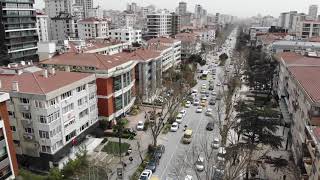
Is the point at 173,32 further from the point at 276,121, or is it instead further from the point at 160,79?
the point at 276,121

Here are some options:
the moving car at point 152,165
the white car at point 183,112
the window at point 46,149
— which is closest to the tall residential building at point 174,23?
the white car at point 183,112

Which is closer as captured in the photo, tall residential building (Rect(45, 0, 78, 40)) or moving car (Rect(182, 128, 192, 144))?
moving car (Rect(182, 128, 192, 144))

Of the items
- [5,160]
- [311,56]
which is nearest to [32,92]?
[5,160]

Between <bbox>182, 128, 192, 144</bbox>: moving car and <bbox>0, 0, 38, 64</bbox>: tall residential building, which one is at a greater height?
<bbox>0, 0, 38, 64</bbox>: tall residential building

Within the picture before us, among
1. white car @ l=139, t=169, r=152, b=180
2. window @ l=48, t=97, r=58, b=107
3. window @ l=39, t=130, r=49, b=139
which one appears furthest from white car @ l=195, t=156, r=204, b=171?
window @ l=48, t=97, r=58, b=107

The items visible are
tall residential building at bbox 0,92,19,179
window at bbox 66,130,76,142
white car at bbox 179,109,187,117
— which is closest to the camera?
tall residential building at bbox 0,92,19,179

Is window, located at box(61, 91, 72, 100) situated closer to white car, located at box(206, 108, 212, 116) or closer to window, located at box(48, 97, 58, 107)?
window, located at box(48, 97, 58, 107)
